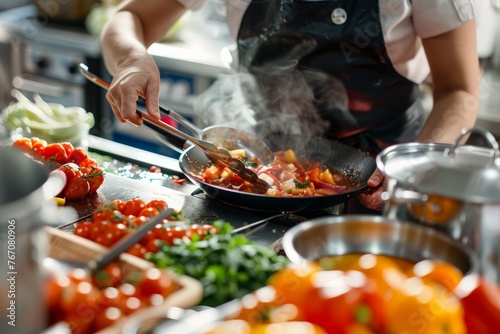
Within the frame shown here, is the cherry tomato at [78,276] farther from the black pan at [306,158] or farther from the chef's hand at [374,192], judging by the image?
the chef's hand at [374,192]

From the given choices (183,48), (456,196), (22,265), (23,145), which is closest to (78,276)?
(22,265)

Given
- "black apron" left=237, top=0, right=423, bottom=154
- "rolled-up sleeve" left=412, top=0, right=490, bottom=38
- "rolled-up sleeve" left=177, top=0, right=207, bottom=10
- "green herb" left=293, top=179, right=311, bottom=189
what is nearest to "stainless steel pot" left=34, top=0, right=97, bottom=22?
"rolled-up sleeve" left=177, top=0, right=207, bottom=10

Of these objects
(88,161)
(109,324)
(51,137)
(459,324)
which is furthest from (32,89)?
(459,324)

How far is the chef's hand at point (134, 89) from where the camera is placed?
205cm

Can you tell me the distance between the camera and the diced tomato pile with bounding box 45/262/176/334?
44.8 inches

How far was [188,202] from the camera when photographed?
1995mm

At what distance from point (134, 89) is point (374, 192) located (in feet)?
2.47

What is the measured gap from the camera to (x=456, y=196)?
121cm

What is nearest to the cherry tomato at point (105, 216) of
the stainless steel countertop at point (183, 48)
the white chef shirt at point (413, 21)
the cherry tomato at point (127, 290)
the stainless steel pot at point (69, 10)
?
the cherry tomato at point (127, 290)

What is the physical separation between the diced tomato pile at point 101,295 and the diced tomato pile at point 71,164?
2.45 feet

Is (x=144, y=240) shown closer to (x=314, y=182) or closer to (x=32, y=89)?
→ (x=314, y=182)

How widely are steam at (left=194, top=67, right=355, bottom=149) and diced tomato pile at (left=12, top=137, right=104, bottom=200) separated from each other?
24.7 inches

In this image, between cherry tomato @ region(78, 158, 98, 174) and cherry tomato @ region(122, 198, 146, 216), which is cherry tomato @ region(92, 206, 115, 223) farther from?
cherry tomato @ region(78, 158, 98, 174)

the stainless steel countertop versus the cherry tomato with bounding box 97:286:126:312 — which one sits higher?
the cherry tomato with bounding box 97:286:126:312
